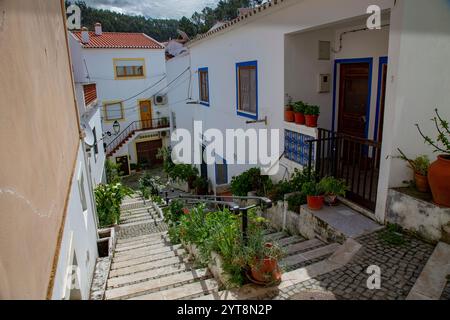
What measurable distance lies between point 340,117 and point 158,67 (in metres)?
20.5

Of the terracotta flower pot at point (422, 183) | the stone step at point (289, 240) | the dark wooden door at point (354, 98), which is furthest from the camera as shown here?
the dark wooden door at point (354, 98)

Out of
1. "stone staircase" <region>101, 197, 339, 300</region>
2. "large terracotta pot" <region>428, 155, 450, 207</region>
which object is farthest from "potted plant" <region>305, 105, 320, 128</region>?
"large terracotta pot" <region>428, 155, 450, 207</region>

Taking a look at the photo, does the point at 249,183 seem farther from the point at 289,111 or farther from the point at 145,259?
the point at 145,259

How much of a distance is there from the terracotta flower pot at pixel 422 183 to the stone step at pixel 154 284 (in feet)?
11.6

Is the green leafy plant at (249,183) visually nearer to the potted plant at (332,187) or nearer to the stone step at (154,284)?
the potted plant at (332,187)

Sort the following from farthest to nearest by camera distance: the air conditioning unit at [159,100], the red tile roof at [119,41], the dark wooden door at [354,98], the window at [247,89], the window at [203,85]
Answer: the air conditioning unit at [159,100], the red tile roof at [119,41], the window at [203,85], the window at [247,89], the dark wooden door at [354,98]

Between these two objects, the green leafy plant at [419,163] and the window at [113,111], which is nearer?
the green leafy plant at [419,163]

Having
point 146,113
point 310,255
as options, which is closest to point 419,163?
point 310,255

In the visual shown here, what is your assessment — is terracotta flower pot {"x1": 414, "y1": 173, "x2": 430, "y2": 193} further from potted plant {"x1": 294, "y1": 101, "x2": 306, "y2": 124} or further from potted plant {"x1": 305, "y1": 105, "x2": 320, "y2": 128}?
potted plant {"x1": 294, "y1": 101, "x2": 306, "y2": 124}

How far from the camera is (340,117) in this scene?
26.4 ft

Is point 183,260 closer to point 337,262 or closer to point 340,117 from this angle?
point 337,262

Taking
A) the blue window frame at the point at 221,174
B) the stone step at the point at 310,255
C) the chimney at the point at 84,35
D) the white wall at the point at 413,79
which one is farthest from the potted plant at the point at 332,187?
the chimney at the point at 84,35

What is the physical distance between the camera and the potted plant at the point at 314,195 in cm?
593

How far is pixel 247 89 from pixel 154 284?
6.42m
